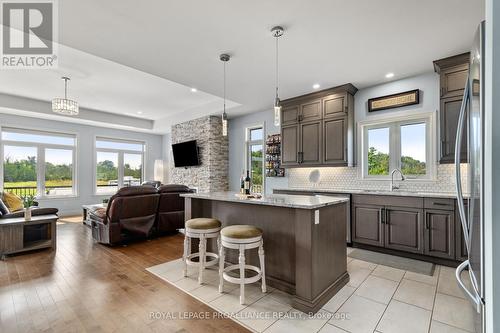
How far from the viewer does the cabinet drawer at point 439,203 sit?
3.18 metres

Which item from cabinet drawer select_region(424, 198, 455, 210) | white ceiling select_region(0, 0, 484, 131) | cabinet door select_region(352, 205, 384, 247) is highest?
white ceiling select_region(0, 0, 484, 131)

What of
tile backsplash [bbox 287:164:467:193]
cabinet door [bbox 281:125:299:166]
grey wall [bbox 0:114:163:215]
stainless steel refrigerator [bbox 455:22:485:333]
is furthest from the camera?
grey wall [bbox 0:114:163:215]

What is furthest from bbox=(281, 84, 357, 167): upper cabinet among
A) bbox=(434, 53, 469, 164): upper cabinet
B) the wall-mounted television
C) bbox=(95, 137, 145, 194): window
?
bbox=(95, 137, 145, 194): window

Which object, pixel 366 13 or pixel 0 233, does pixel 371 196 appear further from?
pixel 0 233

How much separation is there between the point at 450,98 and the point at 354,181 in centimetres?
192

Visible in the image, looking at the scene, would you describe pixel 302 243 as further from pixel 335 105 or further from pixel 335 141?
pixel 335 105

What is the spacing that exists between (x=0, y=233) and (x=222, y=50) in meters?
4.22

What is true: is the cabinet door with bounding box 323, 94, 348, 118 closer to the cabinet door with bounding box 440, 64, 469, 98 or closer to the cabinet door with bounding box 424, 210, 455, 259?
the cabinet door with bounding box 440, 64, 469, 98

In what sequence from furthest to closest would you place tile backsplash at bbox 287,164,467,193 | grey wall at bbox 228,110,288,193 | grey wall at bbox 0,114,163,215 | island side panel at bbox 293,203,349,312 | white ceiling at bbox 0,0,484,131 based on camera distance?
1. grey wall at bbox 0,114,163,215
2. grey wall at bbox 228,110,288,193
3. tile backsplash at bbox 287,164,467,193
4. white ceiling at bbox 0,0,484,131
5. island side panel at bbox 293,203,349,312

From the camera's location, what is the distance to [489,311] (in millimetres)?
1048

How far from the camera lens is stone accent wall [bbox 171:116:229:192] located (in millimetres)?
6949

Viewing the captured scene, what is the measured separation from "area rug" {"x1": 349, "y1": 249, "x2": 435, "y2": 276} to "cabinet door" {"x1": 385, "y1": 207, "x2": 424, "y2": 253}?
0.15 meters

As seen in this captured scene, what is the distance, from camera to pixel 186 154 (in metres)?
7.64

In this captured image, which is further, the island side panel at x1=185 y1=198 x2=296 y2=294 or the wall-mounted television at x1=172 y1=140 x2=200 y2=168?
the wall-mounted television at x1=172 y1=140 x2=200 y2=168
